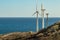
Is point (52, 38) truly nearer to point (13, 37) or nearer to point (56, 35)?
point (56, 35)

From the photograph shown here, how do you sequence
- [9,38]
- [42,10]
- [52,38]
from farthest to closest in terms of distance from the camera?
[42,10] → [9,38] → [52,38]

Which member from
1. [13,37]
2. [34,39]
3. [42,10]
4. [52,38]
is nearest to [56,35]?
[52,38]

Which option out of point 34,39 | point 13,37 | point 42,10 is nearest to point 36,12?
point 42,10

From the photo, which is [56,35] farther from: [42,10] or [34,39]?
[42,10]

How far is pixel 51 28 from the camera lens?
88.1 ft

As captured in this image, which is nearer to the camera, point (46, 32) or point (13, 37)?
point (46, 32)

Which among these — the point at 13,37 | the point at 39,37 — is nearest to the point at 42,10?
the point at 13,37

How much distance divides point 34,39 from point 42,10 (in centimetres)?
2673

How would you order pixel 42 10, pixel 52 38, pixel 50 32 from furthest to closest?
pixel 42 10 → pixel 50 32 → pixel 52 38

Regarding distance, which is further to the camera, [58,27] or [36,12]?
[36,12]

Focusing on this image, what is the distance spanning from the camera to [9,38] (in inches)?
1099

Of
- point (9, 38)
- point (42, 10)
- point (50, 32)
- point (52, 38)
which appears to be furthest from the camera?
point (42, 10)

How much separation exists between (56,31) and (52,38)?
1696mm

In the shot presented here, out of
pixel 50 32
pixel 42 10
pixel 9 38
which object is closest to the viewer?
pixel 50 32
